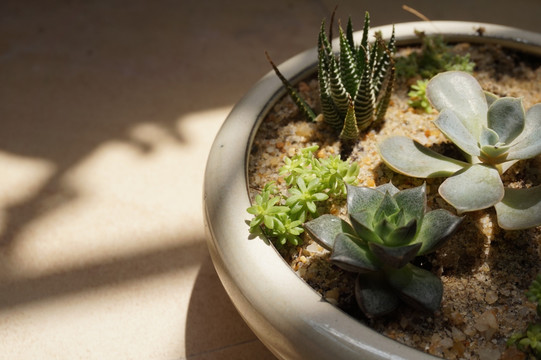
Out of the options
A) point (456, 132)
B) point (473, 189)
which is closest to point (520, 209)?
point (473, 189)

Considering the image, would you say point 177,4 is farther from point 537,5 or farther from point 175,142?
→ point 537,5

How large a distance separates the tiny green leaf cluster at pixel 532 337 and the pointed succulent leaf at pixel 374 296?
227 mm

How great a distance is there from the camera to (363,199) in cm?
108

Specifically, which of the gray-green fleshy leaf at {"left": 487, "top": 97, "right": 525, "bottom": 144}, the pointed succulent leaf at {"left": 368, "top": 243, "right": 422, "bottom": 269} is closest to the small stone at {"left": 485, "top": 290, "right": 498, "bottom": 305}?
the pointed succulent leaf at {"left": 368, "top": 243, "right": 422, "bottom": 269}

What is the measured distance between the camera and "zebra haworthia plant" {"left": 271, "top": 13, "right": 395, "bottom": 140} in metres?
1.25

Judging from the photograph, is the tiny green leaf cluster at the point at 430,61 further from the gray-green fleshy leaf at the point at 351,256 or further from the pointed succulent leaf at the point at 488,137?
the gray-green fleshy leaf at the point at 351,256

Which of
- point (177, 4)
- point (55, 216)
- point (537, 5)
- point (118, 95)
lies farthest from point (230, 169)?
point (537, 5)

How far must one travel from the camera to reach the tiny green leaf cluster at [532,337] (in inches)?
37.3

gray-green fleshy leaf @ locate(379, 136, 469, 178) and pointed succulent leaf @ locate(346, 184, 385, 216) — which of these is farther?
gray-green fleshy leaf @ locate(379, 136, 469, 178)

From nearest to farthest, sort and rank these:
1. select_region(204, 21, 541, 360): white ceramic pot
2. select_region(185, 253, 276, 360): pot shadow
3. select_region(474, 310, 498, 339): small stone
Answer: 1. select_region(204, 21, 541, 360): white ceramic pot
2. select_region(474, 310, 498, 339): small stone
3. select_region(185, 253, 276, 360): pot shadow

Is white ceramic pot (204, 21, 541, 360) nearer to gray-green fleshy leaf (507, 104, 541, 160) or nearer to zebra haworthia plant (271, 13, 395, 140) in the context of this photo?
zebra haworthia plant (271, 13, 395, 140)

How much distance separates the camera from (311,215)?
1194 mm

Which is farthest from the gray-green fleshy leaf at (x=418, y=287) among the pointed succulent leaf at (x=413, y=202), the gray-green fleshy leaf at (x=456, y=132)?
the gray-green fleshy leaf at (x=456, y=132)

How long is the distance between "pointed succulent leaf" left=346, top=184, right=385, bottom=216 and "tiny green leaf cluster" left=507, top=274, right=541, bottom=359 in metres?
0.34
